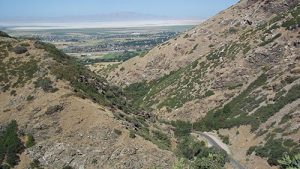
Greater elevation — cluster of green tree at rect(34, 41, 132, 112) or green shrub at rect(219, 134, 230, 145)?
cluster of green tree at rect(34, 41, 132, 112)

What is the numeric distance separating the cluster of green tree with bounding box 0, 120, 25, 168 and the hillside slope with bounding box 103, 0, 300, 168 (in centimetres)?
3039

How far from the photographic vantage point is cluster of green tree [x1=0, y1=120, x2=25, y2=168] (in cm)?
4547

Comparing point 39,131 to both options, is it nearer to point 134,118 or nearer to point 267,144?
point 134,118

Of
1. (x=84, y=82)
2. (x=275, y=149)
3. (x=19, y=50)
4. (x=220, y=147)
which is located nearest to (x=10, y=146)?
Answer: (x=84, y=82)

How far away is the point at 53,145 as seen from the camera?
46.7m

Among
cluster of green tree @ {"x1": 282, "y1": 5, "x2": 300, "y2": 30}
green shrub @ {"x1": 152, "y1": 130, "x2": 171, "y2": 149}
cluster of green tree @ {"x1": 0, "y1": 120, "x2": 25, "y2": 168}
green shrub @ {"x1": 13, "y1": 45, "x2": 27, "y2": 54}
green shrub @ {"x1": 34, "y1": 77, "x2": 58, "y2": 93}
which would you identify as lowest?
green shrub @ {"x1": 152, "y1": 130, "x2": 171, "y2": 149}

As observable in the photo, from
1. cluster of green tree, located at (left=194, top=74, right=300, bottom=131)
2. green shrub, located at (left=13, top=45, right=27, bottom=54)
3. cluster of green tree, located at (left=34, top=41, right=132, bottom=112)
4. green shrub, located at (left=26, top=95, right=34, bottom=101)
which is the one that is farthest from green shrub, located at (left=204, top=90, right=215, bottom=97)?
green shrub, located at (left=26, top=95, right=34, bottom=101)

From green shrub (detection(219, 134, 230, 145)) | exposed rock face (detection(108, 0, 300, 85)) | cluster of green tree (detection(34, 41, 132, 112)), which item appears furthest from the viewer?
exposed rock face (detection(108, 0, 300, 85))

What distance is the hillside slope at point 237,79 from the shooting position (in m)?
65.6

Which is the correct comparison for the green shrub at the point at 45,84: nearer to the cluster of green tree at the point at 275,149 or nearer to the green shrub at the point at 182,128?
the green shrub at the point at 182,128

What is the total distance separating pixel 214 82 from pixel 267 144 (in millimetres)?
32756

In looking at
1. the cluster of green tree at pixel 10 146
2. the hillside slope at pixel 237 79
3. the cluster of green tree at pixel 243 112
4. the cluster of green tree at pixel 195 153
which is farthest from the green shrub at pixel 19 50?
the cluster of green tree at pixel 243 112

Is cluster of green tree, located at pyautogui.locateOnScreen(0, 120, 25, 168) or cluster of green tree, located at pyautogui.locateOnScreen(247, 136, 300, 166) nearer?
cluster of green tree, located at pyautogui.locateOnScreen(0, 120, 25, 168)

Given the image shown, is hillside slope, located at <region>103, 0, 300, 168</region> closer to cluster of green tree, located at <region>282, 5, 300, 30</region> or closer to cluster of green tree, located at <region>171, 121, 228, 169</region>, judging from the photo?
cluster of green tree, located at <region>282, 5, 300, 30</region>
